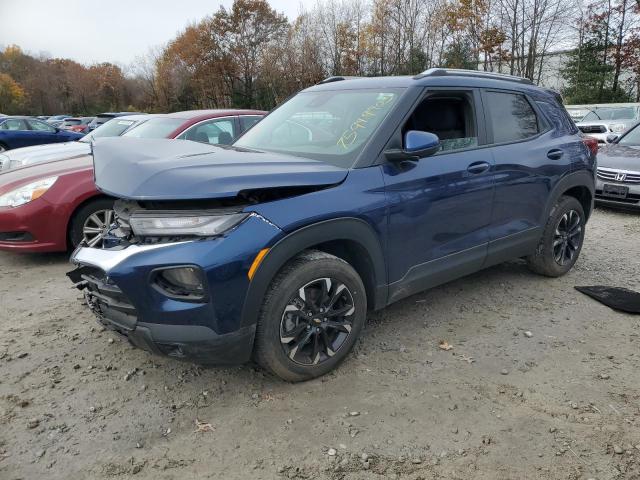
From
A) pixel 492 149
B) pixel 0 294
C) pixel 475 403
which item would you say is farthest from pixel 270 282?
pixel 0 294

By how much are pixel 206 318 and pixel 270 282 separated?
39 centimetres

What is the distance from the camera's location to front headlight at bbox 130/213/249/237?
245 centimetres

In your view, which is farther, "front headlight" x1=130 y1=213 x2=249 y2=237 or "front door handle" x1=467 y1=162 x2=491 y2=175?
"front door handle" x1=467 y1=162 x2=491 y2=175

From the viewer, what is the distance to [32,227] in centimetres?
486

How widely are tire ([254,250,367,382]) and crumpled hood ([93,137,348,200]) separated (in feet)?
1.60

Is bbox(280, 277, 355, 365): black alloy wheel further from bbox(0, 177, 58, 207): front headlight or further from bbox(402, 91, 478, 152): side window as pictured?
bbox(0, 177, 58, 207): front headlight

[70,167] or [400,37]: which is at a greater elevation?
[400,37]

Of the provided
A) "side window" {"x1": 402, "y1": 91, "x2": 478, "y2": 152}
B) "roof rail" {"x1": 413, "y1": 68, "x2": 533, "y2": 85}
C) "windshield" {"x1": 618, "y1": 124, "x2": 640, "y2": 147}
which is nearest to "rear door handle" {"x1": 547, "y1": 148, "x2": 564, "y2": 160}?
"roof rail" {"x1": 413, "y1": 68, "x2": 533, "y2": 85}

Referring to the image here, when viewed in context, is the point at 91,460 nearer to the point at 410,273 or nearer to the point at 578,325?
the point at 410,273

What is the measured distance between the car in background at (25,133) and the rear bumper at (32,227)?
12146 millimetres

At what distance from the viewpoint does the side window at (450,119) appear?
138 inches

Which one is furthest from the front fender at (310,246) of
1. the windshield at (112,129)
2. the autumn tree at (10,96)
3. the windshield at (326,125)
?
the autumn tree at (10,96)

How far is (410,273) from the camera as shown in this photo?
10.8 ft

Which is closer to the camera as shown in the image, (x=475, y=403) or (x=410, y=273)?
(x=475, y=403)
